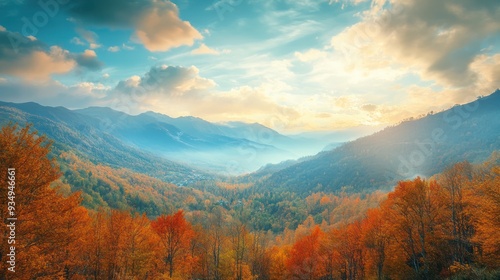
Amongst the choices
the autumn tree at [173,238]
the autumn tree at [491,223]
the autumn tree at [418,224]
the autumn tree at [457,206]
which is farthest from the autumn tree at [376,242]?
the autumn tree at [173,238]

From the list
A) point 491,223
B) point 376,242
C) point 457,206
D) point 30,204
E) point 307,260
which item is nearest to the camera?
point 30,204

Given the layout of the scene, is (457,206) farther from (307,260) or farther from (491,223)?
(307,260)

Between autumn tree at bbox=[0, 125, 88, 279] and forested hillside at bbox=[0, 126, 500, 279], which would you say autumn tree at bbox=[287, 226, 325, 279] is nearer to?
forested hillside at bbox=[0, 126, 500, 279]

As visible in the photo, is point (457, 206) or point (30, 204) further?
point (457, 206)

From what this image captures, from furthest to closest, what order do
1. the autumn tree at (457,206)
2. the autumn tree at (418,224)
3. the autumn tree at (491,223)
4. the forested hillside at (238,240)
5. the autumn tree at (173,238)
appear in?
the autumn tree at (173,238), the autumn tree at (418,224), the autumn tree at (457,206), the autumn tree at (491,223), the forested hillside at (238,240)

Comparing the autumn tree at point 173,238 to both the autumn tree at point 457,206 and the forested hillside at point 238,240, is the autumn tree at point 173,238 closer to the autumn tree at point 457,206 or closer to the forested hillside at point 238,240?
the forested hillside at point 238,240

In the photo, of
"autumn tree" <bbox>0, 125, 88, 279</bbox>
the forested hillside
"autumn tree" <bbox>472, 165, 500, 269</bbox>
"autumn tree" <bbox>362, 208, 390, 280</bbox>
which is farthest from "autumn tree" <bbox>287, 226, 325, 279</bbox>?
"autumn tree" <bbox>0, 125, 88, 279</bbox>

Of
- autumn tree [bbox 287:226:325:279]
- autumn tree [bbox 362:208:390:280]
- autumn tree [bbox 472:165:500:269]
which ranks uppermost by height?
autumn tree [bbox 472:165:500:269]

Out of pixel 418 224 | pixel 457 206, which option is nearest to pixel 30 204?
pixel 418 224

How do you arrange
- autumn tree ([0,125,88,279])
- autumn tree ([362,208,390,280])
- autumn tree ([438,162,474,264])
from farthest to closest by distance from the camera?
1. autumn tree ([362,208,390,280])
2. autumn tree ([438,162,474,264])
3. autumn tree ([0,125,88,279])

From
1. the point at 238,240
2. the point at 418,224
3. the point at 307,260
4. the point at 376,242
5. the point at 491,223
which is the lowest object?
the point at 307,260

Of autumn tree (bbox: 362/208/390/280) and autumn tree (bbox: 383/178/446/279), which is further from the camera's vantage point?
autumn tree (bbox: 362/208/390/280)

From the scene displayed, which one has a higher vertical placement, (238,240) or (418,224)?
(418,224)

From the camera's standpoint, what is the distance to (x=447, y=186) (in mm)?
32875
